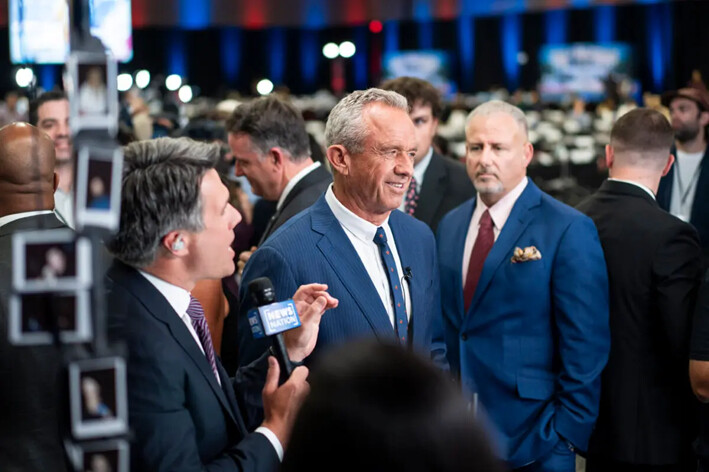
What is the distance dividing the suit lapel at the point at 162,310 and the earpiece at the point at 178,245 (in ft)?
0.32

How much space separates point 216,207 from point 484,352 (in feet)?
5.14

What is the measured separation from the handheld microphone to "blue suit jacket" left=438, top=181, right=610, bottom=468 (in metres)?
1.35

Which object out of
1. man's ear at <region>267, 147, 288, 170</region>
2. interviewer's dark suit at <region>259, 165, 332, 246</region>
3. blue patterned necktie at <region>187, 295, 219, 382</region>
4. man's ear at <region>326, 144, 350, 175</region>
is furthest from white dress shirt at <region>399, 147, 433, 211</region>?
blue patterned necktie at <region>187, 295, 219, 382</region>

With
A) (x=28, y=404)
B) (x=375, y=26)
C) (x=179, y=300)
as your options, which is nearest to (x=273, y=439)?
(x=179, y=300)

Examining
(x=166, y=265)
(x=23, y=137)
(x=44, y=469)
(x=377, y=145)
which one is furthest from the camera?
(x=377, y=145)

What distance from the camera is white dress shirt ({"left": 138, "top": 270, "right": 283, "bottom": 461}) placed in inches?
77.1

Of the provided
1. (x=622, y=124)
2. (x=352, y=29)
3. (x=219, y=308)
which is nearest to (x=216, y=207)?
(x=219, y=308)

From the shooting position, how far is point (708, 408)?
2865 millimetres

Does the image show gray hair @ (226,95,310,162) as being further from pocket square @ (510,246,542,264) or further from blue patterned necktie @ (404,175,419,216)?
pocket square @ (510,246,542,264)

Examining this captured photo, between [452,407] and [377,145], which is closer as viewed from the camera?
[452,407]

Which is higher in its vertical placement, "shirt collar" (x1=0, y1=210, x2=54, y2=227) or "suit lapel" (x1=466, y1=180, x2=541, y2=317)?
"shirt collar" (x1=0, y1=210, x2=54, y2=227)

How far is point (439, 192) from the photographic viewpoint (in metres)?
4.59

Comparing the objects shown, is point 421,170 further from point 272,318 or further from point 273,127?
point 272,318

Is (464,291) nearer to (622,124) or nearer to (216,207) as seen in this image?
(622,124)
